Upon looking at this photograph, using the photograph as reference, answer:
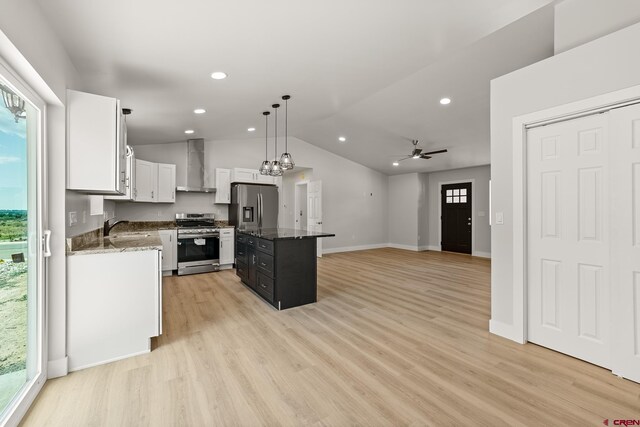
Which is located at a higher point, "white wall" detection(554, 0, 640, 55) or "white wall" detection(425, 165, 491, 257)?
"white wall" detection(554, 0, 640, 55)

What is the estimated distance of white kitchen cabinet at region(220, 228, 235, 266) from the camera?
589 cm

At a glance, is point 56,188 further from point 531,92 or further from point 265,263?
point 531,92

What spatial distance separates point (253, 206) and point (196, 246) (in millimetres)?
1350

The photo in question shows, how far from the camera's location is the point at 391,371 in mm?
2215

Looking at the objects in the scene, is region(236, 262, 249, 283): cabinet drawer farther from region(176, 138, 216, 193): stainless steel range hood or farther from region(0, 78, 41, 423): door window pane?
region(0, 78, 41, 423): door window pane

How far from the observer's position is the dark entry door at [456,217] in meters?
8.25

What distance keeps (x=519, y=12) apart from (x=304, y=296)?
358cm

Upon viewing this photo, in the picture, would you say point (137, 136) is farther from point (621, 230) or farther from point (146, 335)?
point (621, 230)

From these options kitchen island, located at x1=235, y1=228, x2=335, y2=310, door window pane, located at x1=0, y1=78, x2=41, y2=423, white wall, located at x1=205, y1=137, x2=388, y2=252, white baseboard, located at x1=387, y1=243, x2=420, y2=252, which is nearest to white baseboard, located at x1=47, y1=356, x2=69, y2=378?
door window pane, located at x1=0, y1=78, x2=41, y2=423

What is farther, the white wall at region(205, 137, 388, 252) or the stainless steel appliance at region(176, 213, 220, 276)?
the white wall at region(205, 137, 388, 252)

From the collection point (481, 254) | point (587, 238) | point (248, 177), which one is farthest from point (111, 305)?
point (481, 254)

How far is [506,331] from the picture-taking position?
9.09 feet

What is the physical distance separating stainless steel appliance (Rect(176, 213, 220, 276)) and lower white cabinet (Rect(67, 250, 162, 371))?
309 cm

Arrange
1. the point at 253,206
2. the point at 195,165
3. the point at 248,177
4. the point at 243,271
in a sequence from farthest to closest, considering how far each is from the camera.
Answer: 1. the point at 248,177
2. the point at 253,206
3. the point at 195,165
4. the point at 243,271
